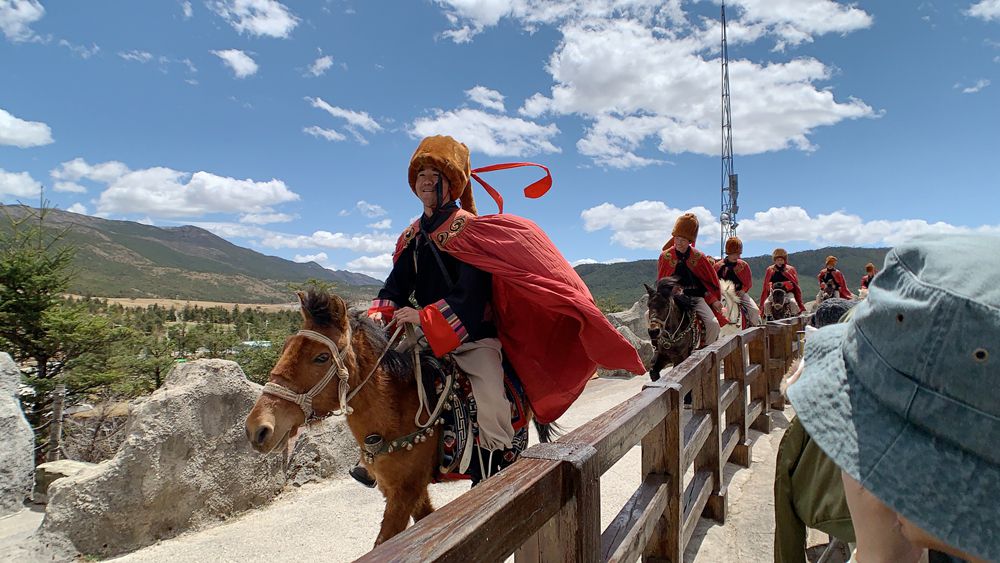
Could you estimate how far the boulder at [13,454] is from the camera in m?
5.66

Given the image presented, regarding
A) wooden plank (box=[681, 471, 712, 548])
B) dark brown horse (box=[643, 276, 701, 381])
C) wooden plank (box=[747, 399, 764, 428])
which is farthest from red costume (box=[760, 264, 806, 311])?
wooden plank (box=[681, 471, 712, 548])

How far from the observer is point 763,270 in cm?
14838

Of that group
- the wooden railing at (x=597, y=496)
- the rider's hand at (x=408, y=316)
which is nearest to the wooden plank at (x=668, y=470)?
the wooden railing at (x=597, y=496)

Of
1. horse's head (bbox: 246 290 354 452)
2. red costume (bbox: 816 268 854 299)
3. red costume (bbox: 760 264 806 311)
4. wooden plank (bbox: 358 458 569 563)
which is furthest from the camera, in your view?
red costume (bbox: 816 268 854 299)

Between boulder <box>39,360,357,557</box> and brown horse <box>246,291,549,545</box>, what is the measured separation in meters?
2.21

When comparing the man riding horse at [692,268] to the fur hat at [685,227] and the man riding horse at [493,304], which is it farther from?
the man riding horse at [493,304]

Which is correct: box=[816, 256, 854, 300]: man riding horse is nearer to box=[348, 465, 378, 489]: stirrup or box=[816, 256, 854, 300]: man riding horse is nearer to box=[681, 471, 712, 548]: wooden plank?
box=[681, 471, 712, 548]: wooden plank

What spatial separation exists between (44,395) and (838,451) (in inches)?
418

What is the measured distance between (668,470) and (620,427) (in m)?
1.24

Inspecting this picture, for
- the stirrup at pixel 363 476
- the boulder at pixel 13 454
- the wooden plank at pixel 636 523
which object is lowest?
the boulder at pixel 13 454

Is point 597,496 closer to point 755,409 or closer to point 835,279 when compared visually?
point 755,409

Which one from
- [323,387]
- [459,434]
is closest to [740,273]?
[459,434]

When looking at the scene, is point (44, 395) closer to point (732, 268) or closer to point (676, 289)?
point (676, 289)

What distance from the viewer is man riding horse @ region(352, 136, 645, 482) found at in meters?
2.91
